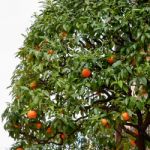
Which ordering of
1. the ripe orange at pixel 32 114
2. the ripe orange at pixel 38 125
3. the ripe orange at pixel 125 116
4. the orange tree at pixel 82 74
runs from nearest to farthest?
1. the ripe orange at pixel 125 116
2. the orange tree at pixel 82 74
3. the ripe orange at pixel 32 114
4. the ripe orange at pixel 38 125

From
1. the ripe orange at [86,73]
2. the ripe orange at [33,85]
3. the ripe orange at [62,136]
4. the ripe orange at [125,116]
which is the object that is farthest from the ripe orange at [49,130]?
the ripe orange at [125,116]

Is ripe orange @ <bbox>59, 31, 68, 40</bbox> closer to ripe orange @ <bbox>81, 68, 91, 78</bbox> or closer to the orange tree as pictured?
the orange tree

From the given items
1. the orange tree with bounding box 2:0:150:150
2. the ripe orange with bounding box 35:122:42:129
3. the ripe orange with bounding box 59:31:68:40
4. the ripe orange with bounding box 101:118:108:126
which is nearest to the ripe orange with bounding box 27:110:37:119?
the orange tree with bounding box 2:0:150:150

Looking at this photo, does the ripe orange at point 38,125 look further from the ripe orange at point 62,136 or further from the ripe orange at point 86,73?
the ripe orange at point 86,73

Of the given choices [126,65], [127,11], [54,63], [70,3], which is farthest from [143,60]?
[70,3]

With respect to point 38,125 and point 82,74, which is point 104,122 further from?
point 38,125

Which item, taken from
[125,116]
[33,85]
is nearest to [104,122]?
[125,116]

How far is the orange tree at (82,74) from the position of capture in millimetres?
3598

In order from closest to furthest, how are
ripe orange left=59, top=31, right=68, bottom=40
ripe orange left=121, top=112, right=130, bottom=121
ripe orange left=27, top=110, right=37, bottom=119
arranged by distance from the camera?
1. ripe orange left=121, top=112, right=130, bottom=121
2. ripe orange left=27, top=110, right=37, bottom=119
3. ripe orange left=59, top=31, right=68, bottom=40

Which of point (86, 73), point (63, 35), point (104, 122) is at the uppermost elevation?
point (63, 35)

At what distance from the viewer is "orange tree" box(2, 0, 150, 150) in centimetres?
360

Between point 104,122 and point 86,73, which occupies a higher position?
point 86,73

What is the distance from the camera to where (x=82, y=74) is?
3.70m

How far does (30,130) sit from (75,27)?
108cm
